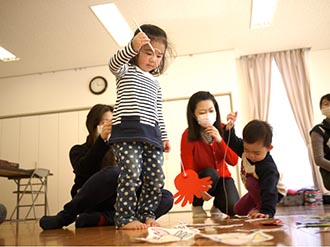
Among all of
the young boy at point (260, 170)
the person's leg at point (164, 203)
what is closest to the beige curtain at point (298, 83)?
the young boy at point (260, 170)

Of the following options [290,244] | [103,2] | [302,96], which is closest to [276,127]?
[302,96]

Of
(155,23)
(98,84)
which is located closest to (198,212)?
(155,23)

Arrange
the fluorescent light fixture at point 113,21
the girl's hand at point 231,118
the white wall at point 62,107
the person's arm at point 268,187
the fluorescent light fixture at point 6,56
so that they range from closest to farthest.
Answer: the person's arm at point 268,187 → the girl's hand at point 231,118 → the fluorescent light fixture at point 113,21 → the fluorescent light fixture at point 6,56 → the white wall at point 62,107

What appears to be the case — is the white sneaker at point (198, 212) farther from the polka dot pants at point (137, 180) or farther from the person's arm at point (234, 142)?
the polka dot pants at point (137, 180)

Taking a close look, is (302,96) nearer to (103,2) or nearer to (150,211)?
(103,2)

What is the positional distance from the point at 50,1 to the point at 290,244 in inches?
132

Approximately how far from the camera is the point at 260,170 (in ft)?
5.25

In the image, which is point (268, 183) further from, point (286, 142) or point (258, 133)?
point (286, 142)

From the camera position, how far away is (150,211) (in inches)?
58.2

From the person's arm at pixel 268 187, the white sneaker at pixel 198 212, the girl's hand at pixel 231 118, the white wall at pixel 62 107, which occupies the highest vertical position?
the white wall at pixel 62 107

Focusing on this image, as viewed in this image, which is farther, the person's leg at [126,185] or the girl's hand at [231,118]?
the girl's hand at [231,118]

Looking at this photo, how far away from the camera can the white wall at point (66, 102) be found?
4.80 metres

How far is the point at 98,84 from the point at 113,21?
150cm

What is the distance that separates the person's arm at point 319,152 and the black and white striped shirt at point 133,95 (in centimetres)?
166
